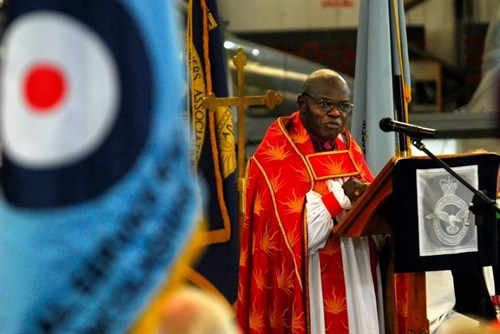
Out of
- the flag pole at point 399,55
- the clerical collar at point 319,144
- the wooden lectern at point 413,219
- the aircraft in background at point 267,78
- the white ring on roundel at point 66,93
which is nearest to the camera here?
the white ring on roundel at point 66,93

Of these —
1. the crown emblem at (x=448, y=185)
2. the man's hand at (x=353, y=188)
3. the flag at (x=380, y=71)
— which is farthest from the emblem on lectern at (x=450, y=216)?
the flag at (x=380, y=71)

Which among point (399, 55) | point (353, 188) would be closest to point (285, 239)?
point (353, 188)

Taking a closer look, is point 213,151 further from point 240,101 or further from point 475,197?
point 475,197

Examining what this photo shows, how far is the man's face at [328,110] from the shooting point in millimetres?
4664

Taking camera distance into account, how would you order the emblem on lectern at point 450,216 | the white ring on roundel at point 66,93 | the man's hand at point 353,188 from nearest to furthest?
the white ring on roundel at point 66,93 → the emblem on lectern at point 450,216 → the man's hand at point 353,188

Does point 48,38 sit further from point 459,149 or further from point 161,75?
point 459,149

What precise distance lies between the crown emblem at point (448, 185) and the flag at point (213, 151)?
1072 millimetres

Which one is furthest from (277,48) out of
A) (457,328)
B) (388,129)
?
(457,328)

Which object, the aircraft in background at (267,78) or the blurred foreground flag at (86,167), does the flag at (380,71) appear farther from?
the blurred foreground flag at (86,167)

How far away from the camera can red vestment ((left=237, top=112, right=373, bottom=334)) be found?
15.0ft

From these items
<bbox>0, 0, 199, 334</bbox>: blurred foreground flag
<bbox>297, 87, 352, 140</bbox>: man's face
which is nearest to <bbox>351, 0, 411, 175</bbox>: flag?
<bbox>297, 87, 352, 140</bbox>: man's face

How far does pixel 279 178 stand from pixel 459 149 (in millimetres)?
4704

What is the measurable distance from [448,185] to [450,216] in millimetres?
128

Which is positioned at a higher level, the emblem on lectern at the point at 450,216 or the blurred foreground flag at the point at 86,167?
the blurred foreground flag at the point at 86,167
